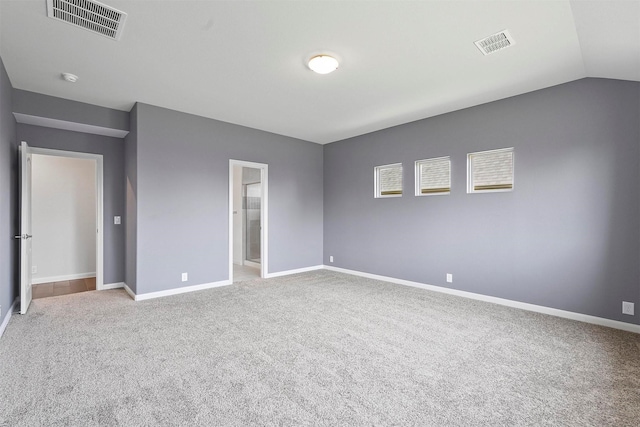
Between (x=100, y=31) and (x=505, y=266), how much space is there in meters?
5.00

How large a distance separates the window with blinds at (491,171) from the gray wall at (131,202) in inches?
186

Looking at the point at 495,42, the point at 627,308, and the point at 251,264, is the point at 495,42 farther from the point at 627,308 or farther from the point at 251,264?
the point at 251,264

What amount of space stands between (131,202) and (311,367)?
3663 millimetres

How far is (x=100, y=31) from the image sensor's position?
251 centimetres

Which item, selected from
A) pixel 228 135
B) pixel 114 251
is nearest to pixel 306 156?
pixel 228 135

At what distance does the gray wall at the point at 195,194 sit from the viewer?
14.0 feet

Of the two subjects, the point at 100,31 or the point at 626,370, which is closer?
the point at 626,370

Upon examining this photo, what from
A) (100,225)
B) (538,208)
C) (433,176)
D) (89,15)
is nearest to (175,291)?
(100,225)

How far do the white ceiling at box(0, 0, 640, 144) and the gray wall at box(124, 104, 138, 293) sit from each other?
45 cm

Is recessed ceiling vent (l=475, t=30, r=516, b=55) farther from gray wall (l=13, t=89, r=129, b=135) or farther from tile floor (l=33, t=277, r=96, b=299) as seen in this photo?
tile floor (l=33, t=277, r=96, b=299)

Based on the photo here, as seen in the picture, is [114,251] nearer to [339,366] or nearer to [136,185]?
[136,185]

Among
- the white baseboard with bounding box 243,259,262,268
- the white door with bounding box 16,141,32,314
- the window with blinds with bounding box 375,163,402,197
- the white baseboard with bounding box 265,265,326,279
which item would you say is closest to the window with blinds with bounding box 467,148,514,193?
the window with blinds with bounding box 375,163,402,197

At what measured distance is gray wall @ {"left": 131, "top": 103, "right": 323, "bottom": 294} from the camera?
14.0 ft

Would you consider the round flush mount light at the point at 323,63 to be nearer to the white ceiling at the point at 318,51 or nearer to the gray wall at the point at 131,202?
the white ceiling at the point at 318,51
